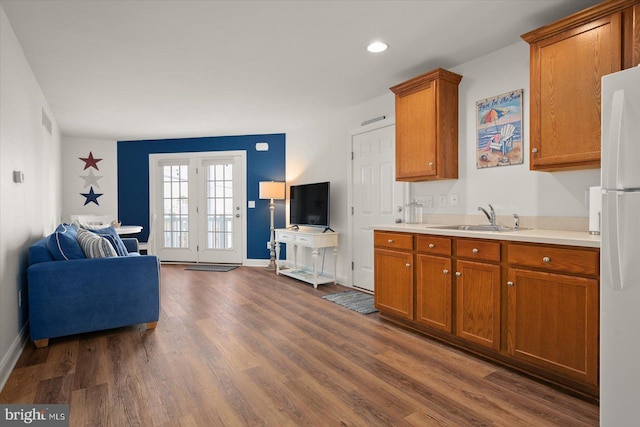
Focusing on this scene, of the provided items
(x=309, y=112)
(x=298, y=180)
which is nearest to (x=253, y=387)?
(x=309, y=112)

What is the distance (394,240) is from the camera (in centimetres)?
326

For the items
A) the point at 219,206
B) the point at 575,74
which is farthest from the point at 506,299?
the point at 219,206

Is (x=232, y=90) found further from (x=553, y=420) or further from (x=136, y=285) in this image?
(x=553, y=420)

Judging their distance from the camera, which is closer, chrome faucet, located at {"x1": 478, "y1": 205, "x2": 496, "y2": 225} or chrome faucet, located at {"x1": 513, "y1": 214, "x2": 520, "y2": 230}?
chrome faucet, located at {"x1": 513, "y1": 214, "x2": 520, "y2": 230}

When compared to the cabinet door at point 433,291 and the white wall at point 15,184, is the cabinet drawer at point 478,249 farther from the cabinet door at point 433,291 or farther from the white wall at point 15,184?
the white wall at point 15,184

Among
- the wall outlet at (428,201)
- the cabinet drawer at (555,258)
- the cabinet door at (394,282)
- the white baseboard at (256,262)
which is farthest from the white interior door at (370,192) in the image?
the white baseboard at (256,262)

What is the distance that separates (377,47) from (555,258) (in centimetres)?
203

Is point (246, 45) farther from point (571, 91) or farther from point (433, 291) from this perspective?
point (433, 291)

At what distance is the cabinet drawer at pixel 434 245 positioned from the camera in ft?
9.17

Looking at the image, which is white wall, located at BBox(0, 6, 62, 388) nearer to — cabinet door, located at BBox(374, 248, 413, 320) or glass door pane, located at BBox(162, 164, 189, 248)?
cabinet door, located at BBox(374, 248, 413, 320)

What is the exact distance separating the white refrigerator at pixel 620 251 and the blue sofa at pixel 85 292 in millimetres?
3088

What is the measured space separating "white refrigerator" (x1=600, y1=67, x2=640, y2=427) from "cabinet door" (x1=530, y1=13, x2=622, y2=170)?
28.5 inches

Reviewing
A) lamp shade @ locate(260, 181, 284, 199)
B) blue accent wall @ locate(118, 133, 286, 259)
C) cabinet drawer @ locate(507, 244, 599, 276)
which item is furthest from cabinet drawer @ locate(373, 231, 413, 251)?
blue accent wall @ locate(118, 133, 286, 259)

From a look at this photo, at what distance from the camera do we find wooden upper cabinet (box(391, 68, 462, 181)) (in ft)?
10.6
